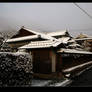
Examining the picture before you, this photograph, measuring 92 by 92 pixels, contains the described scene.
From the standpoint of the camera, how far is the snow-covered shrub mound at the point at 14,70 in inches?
269

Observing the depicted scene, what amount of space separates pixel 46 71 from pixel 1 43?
1656cm

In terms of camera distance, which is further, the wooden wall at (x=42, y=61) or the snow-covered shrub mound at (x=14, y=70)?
the wooden wall at (x=42, y=61)

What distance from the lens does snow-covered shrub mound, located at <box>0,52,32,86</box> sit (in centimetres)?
684

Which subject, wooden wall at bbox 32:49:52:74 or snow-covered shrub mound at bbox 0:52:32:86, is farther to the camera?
wooden wall at bbox 32:49:52:74

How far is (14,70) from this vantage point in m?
7.31

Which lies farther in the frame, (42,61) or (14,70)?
(42,61)

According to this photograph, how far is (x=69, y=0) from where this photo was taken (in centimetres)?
167

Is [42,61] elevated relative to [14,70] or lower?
lower

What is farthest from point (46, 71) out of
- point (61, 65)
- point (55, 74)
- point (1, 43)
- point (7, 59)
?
point (1, 43)

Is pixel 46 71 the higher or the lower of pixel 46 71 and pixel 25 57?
the lower

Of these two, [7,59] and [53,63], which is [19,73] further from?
[53,63]
